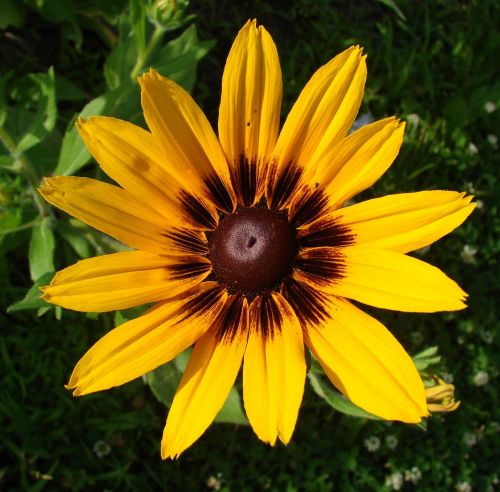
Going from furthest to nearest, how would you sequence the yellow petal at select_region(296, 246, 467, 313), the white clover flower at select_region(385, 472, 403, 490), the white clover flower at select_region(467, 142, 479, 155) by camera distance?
the white clover flower at select_region(467, 142, 479, 155)
the white clover flower at select_region(385, 472, 403, 490)
the yellow petal at select_region(296, 246, 467, 313)

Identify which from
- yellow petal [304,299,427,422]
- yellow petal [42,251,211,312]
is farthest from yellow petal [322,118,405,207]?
yellow petal [42,251,211,312]

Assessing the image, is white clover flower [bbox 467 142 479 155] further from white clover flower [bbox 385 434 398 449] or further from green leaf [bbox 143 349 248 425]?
green leaf [bbox 143 349 248 425]

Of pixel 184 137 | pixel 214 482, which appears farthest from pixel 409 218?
pixel 214 482

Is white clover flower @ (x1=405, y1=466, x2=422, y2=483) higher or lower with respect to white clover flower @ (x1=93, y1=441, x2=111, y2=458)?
lower

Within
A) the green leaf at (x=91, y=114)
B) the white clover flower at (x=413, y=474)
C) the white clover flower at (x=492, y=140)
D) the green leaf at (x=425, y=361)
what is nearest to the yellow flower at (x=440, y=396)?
the green leaf at (x=425, y=361)

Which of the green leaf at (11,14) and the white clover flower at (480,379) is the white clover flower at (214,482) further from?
the green leaf at (11,14)

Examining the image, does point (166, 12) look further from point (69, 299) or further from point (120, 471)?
point (120, 471)
